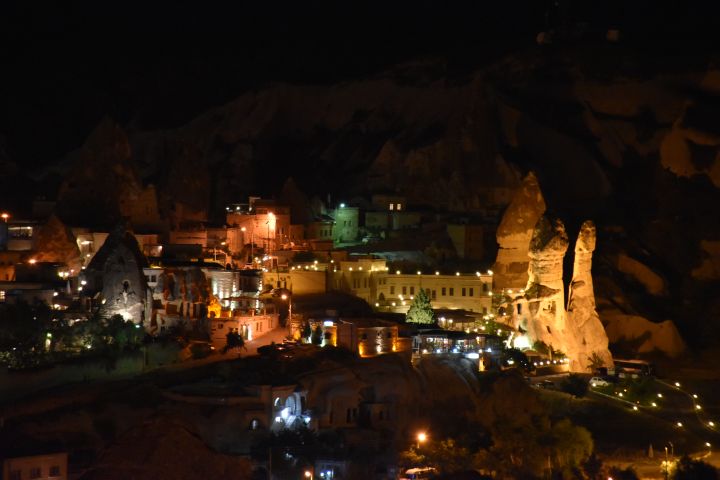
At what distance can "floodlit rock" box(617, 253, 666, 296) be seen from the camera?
2685 inches

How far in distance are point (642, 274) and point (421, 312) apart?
60.8 ft

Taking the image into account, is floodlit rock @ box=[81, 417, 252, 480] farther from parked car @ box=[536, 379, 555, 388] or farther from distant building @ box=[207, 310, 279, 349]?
parked car @ box=[536, 379, 555, 388]

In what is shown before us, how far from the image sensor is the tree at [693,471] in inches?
1626

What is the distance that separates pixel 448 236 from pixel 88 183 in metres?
19.6

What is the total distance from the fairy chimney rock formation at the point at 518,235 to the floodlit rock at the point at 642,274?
1074cm

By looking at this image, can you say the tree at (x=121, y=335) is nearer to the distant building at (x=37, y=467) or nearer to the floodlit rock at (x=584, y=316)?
the distant building at (x=37, y=467)

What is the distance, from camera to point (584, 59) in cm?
8294

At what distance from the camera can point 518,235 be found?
59.7 meters

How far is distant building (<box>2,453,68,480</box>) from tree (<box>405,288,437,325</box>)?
22206 millimetres

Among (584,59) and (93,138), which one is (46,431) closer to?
(93,138)

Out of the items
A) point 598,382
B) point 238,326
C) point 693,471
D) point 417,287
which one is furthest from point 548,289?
point 238,326

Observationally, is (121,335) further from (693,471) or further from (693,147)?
(693,147)

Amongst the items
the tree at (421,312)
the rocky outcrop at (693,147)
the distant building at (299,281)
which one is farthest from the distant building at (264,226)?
the rocky outcrop at (693,147)

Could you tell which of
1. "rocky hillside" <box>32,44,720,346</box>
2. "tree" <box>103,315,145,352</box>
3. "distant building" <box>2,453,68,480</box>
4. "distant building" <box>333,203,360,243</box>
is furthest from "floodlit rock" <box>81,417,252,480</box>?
"distant building" <box>333,203,360,243</box>
